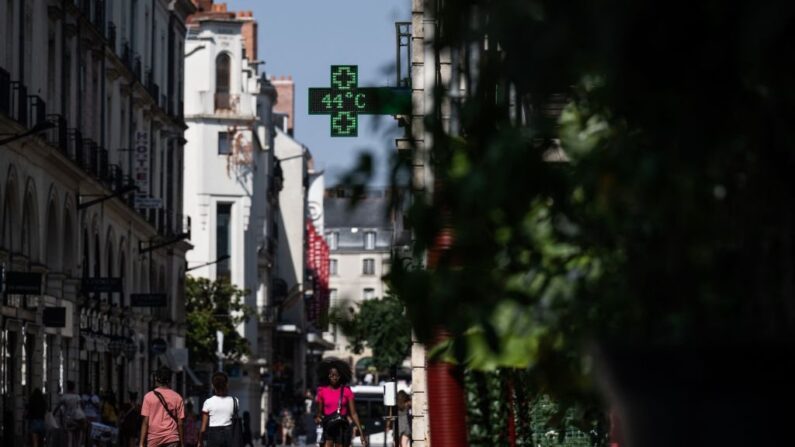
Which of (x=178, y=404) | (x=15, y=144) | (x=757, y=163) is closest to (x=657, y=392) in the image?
(x=757, y=163)

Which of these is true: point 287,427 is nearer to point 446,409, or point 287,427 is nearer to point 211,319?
point 211,319

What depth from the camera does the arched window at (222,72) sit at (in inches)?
3794

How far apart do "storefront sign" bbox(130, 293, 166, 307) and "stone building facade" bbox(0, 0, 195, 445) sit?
5 cm

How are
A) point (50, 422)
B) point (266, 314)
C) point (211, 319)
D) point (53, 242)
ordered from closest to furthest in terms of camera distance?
point (50, 422) < point (53, 242) < point (211, 319) < point (266, 314)

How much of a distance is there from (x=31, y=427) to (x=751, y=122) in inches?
1369

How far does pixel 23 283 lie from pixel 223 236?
6190 centimetres

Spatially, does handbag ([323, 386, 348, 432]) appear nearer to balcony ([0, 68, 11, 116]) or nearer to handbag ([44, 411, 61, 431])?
handbag ([44, 411, 61, 431])

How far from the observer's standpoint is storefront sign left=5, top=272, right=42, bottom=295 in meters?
35.8

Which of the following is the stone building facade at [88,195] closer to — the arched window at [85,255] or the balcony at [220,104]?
the arched window at [85,255]

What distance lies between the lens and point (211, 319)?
260 feet

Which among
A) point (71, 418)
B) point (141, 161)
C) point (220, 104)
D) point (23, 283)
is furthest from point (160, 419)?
point (220, 104)

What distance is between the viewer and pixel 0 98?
3819 centimetres

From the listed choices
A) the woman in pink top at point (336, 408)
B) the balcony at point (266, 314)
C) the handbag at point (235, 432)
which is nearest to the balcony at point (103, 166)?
the woman in pink top at point (336, 408)

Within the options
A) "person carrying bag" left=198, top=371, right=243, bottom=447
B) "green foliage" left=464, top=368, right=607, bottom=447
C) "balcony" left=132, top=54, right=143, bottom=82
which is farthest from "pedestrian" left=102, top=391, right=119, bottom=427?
"green foliage" left=464, top=368, right=607, bottom=447
